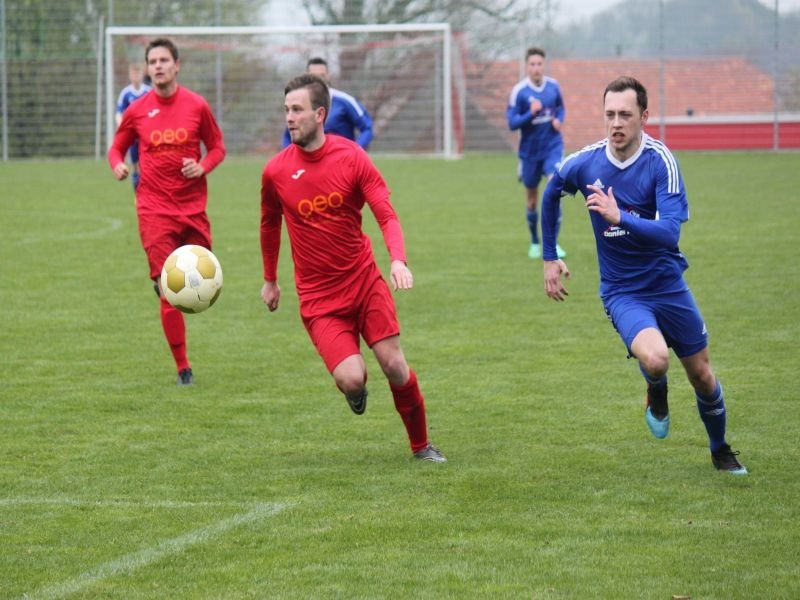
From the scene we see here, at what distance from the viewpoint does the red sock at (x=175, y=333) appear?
28.8ft

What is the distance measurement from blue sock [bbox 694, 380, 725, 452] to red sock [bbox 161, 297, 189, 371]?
151 inches

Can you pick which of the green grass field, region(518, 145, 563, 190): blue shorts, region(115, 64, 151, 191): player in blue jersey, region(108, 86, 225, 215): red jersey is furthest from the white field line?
region(108, 86, 225, 215): red jersey

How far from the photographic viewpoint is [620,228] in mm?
6074

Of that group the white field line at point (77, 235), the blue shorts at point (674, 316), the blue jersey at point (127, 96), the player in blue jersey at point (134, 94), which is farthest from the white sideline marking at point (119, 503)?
the blue jersey at point (127, 96)

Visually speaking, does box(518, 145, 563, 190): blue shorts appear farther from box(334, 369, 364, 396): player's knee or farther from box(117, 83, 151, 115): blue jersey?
box(334, 369, 364, 396): player's knee

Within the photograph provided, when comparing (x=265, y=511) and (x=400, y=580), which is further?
(x=265, y=511)

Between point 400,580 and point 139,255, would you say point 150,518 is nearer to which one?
point 400,580

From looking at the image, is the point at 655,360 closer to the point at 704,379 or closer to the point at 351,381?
the point at 704,379

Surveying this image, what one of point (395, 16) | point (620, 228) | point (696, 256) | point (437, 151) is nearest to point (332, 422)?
point (620, 228)

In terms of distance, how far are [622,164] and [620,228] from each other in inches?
12.5

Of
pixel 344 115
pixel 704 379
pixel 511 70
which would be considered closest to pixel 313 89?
pixel 704 379

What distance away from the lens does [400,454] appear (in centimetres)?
682

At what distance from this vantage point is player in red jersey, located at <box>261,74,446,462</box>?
6.43 meters

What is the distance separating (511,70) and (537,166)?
69.4 feet
